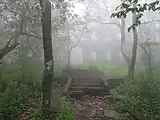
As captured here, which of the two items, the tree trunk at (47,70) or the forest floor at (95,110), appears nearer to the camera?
the tree trunk at (47,70)

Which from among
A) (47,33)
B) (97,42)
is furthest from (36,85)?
(97,42)

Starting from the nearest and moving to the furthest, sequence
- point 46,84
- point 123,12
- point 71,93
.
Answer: point 123,12 < point 46,84 < point 71,93

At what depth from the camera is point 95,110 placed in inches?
375

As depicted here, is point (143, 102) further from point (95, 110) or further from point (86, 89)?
A: point (86, 89)

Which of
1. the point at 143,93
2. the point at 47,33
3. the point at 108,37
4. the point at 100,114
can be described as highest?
the point at 108,37

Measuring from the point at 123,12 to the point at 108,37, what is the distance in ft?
165

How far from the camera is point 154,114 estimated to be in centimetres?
830

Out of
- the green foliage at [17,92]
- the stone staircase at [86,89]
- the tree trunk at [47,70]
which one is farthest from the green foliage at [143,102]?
the green foliage at [17,92]

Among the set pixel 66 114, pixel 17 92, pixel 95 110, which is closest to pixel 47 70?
pixel 66 114

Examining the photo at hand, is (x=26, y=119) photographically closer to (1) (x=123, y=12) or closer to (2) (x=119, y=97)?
(2) (x=119, y=97)

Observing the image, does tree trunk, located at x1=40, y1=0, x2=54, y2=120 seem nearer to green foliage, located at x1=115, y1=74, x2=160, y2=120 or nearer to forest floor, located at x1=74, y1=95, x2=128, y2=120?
forest floor, located at x1=74, y1=95, x2=128, y2=120

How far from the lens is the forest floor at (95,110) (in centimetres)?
859

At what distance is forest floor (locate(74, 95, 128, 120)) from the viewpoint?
859 centimetres

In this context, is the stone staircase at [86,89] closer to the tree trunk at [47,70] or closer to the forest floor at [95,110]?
the forest floor at [95,110]
